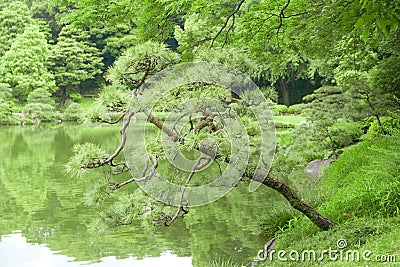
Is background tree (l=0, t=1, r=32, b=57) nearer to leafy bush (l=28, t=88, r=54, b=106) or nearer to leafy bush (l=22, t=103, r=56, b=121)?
leafy bush (l=28, t=88, r=54, b=106)

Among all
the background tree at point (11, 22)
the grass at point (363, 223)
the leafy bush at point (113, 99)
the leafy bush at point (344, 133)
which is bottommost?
the grass at point (363, 223)

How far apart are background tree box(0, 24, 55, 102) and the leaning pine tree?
2463 centimetres

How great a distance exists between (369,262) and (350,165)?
406 centimetres

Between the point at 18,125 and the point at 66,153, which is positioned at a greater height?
the point at 18,125

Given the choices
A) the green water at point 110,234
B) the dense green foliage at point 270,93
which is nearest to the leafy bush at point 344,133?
the dense green foliage at point 270,93

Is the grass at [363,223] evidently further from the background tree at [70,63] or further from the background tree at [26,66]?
the background tree at [70,63]

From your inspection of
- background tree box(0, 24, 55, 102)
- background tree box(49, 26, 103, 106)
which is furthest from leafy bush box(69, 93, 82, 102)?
background tree box(0, 24, 55, 102)

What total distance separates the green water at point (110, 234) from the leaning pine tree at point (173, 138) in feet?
2.90

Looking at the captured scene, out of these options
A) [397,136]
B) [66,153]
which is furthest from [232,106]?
[66,153]

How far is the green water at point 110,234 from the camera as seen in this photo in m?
5.25

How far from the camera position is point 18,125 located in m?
25.2

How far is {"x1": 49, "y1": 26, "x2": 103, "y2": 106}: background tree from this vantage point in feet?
97.8

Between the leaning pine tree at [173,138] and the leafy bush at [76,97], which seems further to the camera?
the leafy bush at [76,97]

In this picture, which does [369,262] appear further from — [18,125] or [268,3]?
[18,125]
